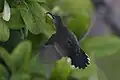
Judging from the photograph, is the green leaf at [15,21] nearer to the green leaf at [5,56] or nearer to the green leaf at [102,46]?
the green leaf at [5,56]

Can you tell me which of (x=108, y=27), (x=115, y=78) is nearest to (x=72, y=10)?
(x=115, y=78)

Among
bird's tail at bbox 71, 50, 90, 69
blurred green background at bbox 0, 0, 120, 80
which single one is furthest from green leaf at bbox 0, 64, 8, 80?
bird's tail at bbox 71, 50, 90, 69

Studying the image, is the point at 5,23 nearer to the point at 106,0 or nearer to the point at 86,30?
the point at 86,30

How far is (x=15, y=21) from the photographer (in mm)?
480

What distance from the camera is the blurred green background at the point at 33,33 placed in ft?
1.57

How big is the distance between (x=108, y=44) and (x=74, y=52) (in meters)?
0.13

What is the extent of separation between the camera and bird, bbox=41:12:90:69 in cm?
49

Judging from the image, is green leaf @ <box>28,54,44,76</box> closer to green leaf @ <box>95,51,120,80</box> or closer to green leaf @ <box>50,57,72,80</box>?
green leaf @ <box>50,57,72,80</box>

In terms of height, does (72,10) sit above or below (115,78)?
above

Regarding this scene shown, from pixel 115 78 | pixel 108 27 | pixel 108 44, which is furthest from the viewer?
pixel 108 27

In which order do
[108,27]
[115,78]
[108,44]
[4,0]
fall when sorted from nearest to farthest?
[4,0] → [108,44] → [115,78] → [108,27]

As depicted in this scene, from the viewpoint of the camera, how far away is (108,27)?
96 cm

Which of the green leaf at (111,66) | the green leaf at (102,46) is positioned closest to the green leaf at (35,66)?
the green leaf at (102,46)

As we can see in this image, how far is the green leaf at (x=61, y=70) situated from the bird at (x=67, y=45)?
1 cm
